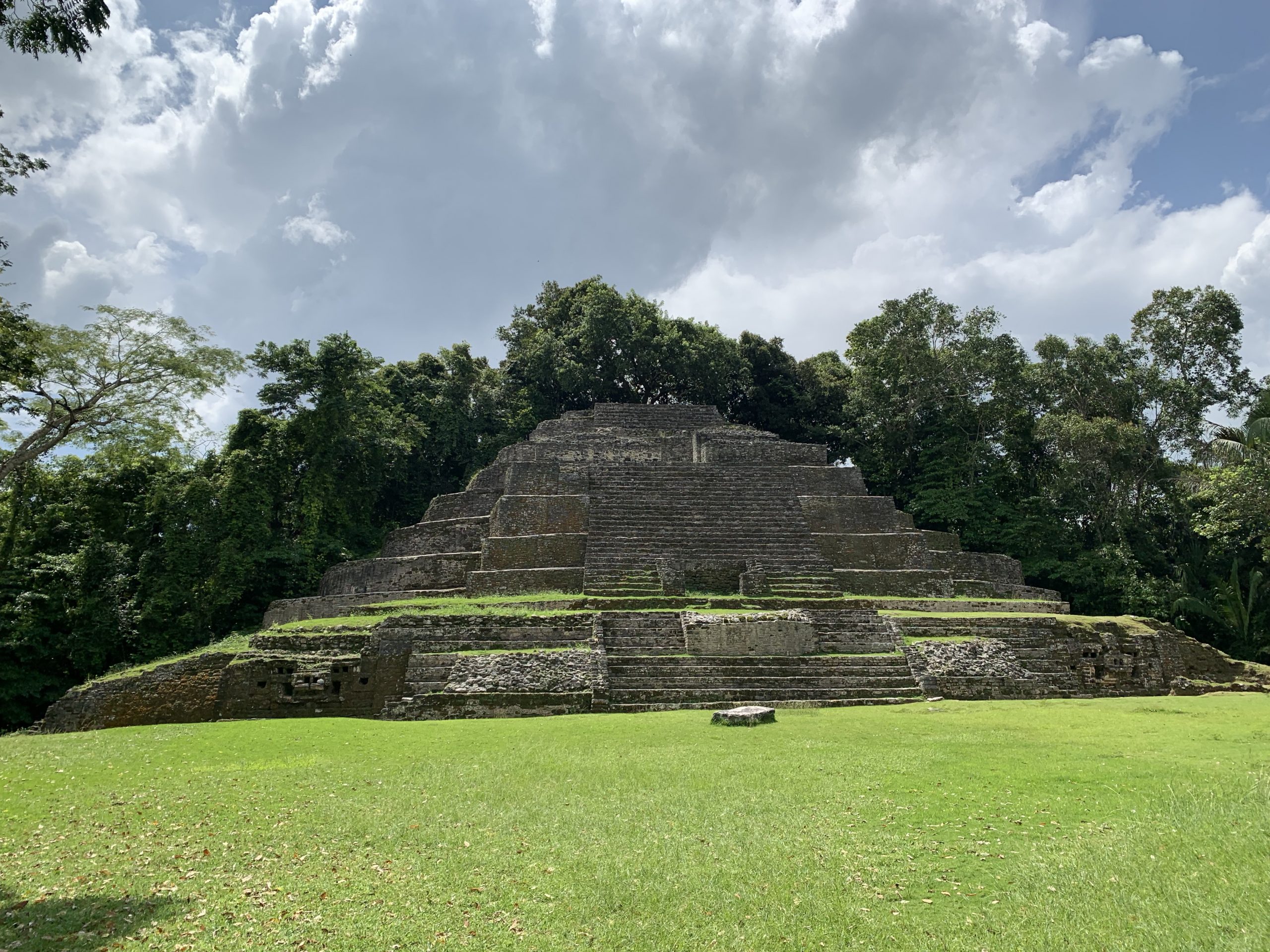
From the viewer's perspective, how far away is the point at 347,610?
15.5 meters

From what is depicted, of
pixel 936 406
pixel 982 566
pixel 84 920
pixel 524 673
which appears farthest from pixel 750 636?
pixel 936 406

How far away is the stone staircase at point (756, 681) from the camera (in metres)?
11.5

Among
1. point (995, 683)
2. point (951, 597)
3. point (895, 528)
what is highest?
point (895, 528)

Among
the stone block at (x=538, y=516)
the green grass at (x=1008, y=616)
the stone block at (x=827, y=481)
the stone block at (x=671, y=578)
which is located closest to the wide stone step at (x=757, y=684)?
the green grass at (x=1008, y=616)

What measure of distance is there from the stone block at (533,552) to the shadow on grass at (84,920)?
1301 centimetres

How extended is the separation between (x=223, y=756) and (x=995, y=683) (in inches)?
435

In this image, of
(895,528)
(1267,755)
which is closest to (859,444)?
(895,528)

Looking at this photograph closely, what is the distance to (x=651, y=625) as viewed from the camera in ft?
44.5

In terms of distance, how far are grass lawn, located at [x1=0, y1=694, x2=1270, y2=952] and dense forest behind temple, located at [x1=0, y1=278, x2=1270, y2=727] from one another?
6706 mm

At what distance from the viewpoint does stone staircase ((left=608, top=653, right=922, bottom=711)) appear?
11484 millimetres

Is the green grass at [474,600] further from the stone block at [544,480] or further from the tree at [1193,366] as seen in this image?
the tree at [1193,366]

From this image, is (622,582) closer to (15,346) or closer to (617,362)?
(15,346)

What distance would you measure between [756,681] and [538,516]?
8.44m

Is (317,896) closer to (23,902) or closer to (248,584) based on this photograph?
(23,902)
